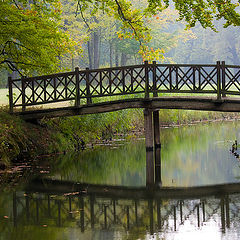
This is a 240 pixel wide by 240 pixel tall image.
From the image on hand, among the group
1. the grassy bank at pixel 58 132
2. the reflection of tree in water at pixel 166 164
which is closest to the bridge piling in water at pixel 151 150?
the reflection of tree in water at pixel 166 164

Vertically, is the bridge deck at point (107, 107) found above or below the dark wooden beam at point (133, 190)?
above

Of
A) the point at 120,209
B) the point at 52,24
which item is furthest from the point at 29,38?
the point at 120,209

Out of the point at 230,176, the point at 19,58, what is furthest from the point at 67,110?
the point at 230,176

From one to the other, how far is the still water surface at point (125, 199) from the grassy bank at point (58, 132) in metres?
1.16

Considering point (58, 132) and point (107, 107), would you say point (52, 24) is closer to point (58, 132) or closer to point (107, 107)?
point (107, 107)

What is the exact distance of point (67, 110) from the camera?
18.8m

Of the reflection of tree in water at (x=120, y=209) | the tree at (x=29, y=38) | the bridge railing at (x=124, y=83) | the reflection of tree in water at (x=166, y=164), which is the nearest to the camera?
the reflection of tree in water at (x=120, y=209)

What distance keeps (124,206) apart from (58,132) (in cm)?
952

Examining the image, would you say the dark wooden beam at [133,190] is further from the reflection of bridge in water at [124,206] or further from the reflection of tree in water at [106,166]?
the reflection of tree in water at [106,166]

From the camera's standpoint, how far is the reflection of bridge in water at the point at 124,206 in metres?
8.95

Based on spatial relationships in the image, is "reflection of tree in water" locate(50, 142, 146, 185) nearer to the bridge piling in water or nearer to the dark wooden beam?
the bridge piling in water

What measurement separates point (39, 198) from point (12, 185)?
170cm

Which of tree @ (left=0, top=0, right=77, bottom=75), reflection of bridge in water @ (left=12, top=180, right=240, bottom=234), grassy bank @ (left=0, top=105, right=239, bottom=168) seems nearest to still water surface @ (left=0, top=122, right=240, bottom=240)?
reflection of bridge in water @ (left=12, top=180, right=240, bottom=234)

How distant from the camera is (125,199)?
37.0ft
